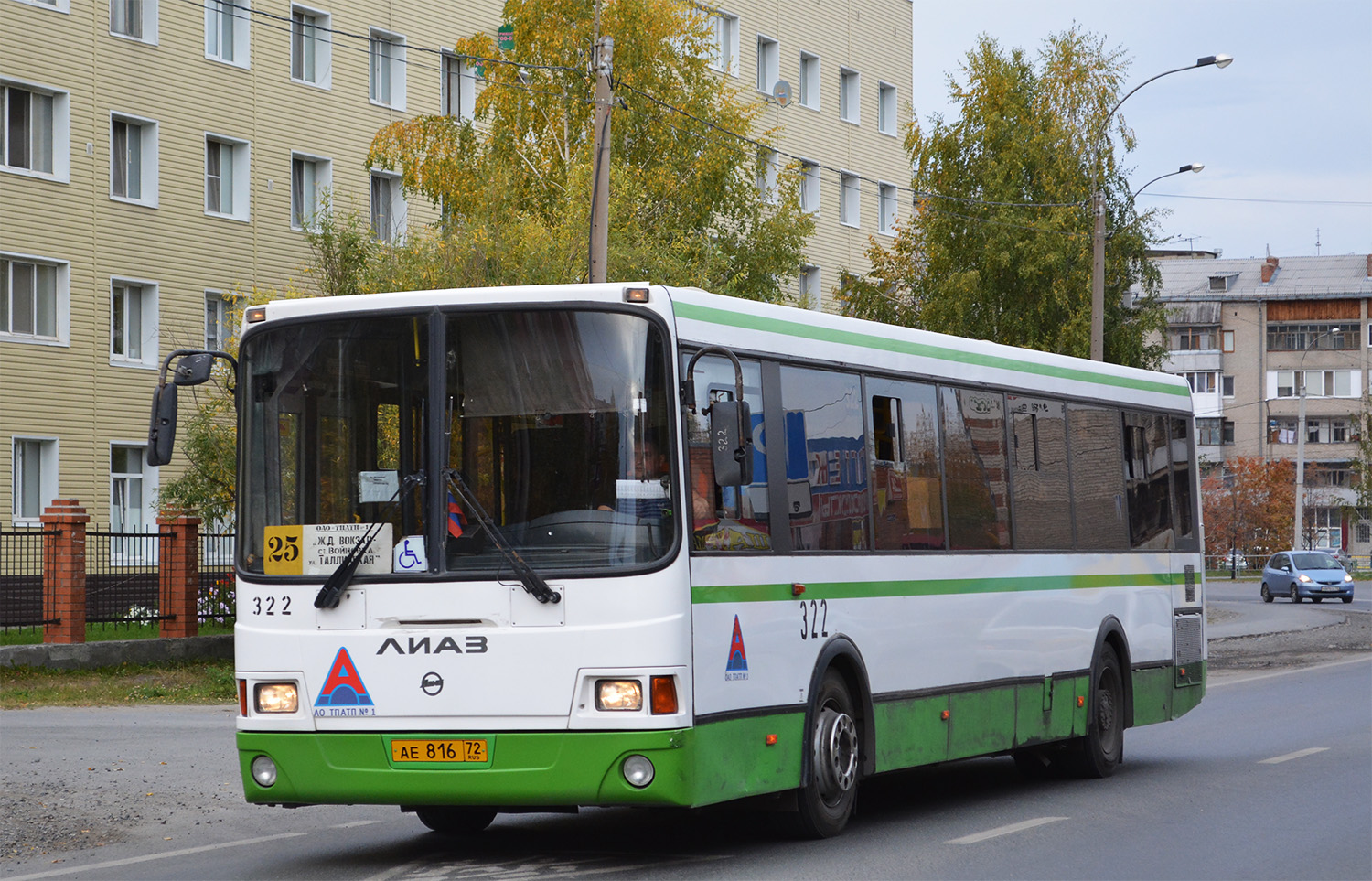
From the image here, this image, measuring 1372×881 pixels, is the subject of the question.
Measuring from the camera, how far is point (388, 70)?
41.7m

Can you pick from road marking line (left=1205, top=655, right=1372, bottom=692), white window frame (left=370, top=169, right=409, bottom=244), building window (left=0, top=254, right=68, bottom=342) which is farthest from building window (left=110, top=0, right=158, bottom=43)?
road marking line (left=1205, top=655, right=1372, bottom=692)

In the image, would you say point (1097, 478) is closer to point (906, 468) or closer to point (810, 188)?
point (906, 468)

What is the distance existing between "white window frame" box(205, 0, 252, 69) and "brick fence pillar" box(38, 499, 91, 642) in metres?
15.2

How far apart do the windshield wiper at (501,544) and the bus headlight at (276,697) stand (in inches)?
51.3

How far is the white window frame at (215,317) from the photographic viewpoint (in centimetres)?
3719

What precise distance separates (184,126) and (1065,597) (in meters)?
27.2

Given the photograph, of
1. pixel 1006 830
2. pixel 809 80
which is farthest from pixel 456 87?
pixel 1006 830

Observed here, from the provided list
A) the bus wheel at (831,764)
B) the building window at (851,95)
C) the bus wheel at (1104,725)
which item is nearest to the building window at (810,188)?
the building window at (851,95)

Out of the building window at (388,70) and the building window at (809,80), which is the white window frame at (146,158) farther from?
the building window at (809,80)

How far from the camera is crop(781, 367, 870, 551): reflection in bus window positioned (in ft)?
34.2

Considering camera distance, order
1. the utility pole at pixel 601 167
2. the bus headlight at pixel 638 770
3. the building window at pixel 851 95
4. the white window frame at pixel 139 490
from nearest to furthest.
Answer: the bus headlight at pixel 638 770
the utility pole at pixel 601 167
the white window frame at pixel 139 490
the building window at pixel 851 95

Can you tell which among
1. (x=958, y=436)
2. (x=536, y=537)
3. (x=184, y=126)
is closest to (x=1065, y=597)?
(x=958, y=436)

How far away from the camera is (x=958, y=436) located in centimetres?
1239

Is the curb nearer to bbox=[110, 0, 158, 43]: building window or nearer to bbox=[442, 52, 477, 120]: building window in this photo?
bbox=[110, 0, 158, 43]: building window
